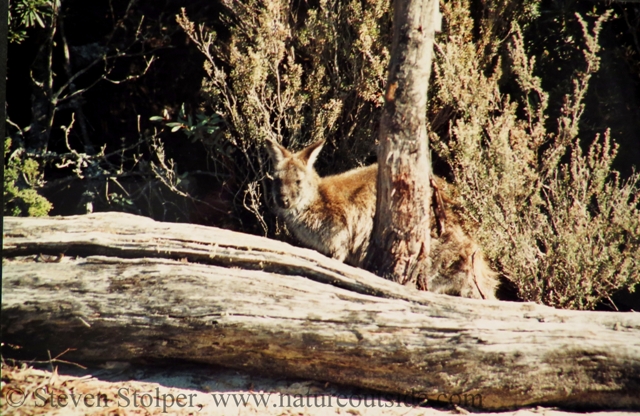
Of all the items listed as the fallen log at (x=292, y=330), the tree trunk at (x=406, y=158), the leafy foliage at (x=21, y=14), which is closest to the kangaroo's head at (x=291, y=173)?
the tree trunk at (x=406, y=158)

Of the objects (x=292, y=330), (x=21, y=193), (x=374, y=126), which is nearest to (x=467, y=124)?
(x=374, y=126)

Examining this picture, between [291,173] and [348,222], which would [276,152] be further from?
[348,222]

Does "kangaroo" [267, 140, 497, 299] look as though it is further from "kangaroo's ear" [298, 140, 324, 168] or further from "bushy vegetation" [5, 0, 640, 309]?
"bushy vegetation" [5, 0, 640, 309]

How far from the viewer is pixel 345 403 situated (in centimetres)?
440

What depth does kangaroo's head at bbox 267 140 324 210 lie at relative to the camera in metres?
5.86

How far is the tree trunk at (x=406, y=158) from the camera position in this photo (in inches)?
195

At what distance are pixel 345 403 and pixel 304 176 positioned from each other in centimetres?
239

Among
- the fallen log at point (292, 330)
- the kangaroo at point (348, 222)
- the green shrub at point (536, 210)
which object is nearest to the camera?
the fallen log at point (292, 330)

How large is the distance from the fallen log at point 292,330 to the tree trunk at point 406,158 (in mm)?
788

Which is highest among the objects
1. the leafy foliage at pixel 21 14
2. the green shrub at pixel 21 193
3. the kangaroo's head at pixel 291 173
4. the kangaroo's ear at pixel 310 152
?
the leafy foliage at pixel 21 14

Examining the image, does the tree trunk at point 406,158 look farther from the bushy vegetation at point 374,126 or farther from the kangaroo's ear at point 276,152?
the kangaroo's ear at point 276,152

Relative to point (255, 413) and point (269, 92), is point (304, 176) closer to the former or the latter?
point (269, 92)

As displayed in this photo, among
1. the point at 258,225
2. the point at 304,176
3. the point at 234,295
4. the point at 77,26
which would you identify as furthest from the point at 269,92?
the point at 77,26

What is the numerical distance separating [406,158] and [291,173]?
1314 mm
